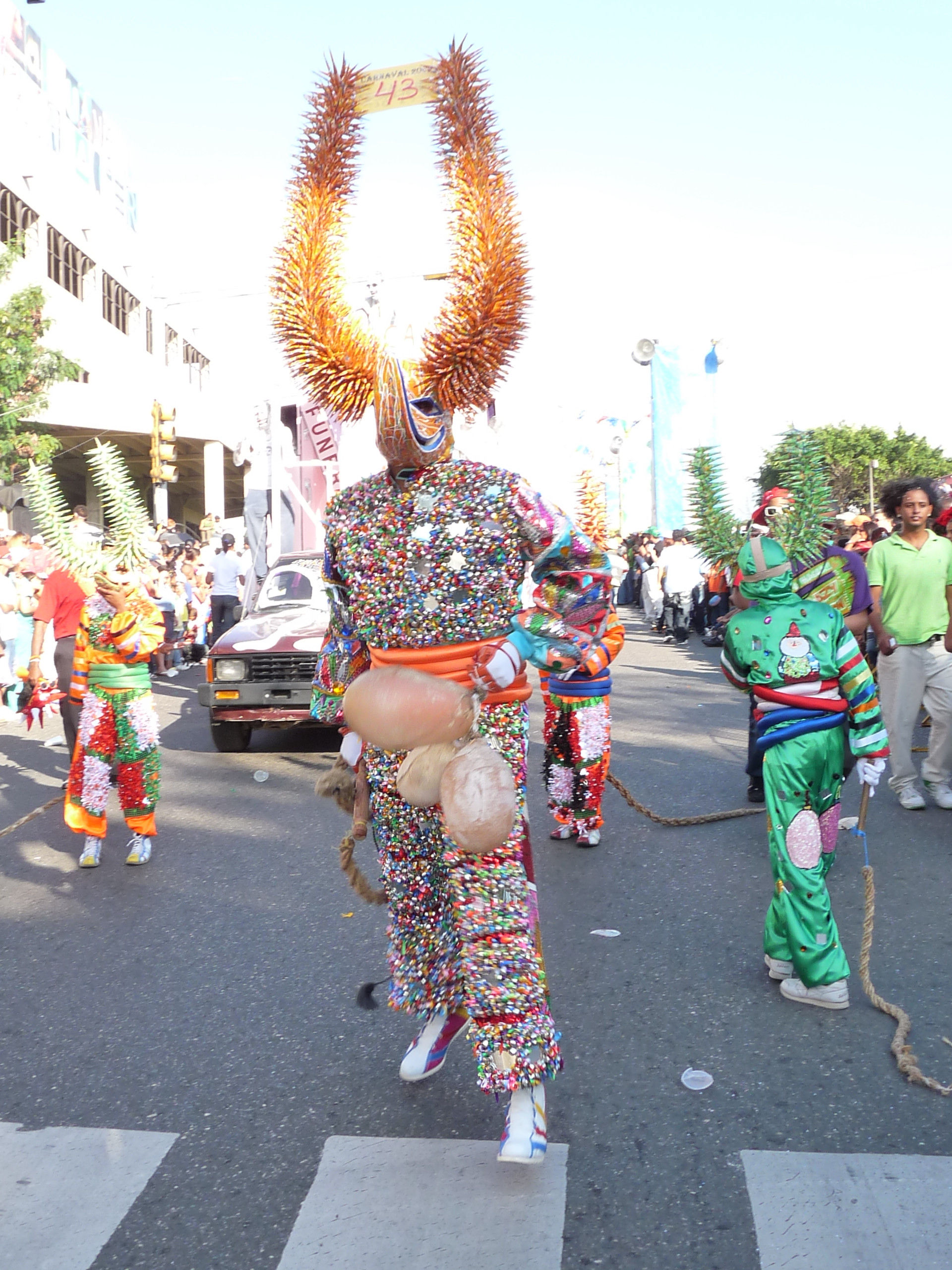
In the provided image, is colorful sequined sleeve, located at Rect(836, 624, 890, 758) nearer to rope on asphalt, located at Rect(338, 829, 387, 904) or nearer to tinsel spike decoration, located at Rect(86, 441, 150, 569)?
rope on asphalt, located at Rect(338, 829, 387, 904)

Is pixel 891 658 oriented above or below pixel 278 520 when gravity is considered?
below

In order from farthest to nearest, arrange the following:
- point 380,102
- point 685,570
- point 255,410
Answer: point 685,570 → point 255,410 → point 380,102

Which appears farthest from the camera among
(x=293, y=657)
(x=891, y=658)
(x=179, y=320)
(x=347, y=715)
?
(x=179, y=320)

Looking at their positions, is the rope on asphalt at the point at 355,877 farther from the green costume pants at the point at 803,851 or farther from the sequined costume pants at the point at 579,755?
the sequined costume pants at the point at 579,755

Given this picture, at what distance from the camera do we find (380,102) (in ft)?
12.5

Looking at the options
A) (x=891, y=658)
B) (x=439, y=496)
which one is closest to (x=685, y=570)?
(x=891, y=658)

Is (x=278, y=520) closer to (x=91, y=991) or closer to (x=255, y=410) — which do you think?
(x=255, y=410)

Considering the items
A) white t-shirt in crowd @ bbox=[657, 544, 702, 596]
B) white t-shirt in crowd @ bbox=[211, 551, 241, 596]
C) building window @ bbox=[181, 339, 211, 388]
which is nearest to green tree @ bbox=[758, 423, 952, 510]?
building window @ bbox=[181, 339, 211, 388]

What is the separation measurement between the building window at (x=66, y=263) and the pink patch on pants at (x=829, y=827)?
35.4m

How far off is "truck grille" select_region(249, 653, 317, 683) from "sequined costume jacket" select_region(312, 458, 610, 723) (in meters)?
6.62

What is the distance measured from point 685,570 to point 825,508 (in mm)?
15564

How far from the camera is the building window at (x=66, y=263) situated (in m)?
35.8

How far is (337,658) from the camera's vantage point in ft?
12.4

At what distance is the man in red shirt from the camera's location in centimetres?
831
